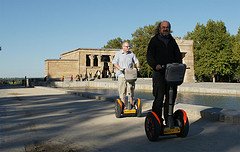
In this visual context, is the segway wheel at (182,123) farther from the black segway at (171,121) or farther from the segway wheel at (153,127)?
the segway wheel at (153,127)

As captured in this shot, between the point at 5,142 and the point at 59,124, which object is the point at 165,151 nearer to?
the point at 5,142

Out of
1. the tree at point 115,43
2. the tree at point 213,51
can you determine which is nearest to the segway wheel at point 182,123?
the tree at point 213,51

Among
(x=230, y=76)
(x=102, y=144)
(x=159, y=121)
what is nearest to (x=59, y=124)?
(x=102, y=144)

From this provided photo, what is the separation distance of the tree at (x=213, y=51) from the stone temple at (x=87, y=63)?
2814 millimetres

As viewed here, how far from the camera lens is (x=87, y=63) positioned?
8631cm

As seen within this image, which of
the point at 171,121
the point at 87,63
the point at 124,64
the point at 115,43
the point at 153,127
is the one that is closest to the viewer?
the point at 153,127

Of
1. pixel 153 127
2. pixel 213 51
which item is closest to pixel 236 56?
pixel 213 51

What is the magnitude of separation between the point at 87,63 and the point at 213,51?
3369cm

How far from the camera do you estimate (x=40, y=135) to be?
6.02m

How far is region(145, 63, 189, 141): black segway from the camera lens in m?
5.12

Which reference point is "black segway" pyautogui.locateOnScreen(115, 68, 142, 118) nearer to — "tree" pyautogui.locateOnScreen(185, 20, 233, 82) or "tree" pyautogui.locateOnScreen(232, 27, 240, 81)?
"tree" pyautogui.locateOnScreen(232, 27, 240, 81)

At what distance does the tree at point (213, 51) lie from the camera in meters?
68.8

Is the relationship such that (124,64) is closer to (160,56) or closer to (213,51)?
(160,56)

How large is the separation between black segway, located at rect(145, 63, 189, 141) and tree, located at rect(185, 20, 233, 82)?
65.8 meters
